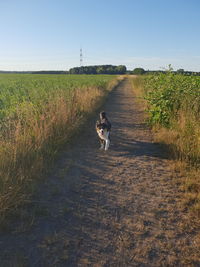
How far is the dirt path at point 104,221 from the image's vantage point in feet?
7.04

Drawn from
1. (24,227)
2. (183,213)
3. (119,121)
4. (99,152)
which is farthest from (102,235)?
(119,121)

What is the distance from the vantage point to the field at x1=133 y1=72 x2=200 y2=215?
12.1ft

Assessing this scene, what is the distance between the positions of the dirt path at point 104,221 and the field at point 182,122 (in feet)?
1.05

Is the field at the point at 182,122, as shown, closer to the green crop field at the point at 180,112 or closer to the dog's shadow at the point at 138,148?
the green crop field at the point at 180,112

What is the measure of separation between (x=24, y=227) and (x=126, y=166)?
8.26 ft

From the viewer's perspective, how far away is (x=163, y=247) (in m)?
2.27

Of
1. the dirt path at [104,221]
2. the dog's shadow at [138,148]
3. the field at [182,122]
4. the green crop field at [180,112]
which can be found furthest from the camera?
the dog's shadow at [138,148]

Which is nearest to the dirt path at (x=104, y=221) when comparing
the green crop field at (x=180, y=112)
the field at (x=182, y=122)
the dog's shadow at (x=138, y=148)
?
the field at (x=182, y=122)

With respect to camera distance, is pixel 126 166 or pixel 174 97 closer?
pixel 126 166

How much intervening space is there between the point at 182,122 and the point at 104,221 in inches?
153

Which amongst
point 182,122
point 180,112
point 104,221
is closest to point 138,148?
point 182,122

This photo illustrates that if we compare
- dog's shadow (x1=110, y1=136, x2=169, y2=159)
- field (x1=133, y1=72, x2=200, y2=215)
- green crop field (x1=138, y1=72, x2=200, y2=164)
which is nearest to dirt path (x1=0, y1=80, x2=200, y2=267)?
field (x1=133, y1=72, x2=200, y2=215)

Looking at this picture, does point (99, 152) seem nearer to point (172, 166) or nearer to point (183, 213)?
point (172, 166)

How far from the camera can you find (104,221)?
269 cm
